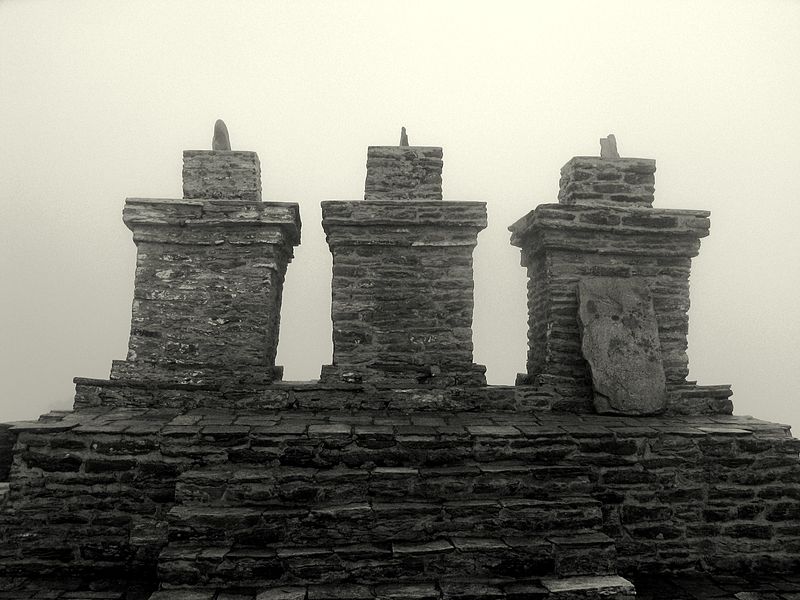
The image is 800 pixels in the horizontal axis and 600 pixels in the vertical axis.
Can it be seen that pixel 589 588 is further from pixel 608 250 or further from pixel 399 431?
pixel 608 250

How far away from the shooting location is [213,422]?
4.55 meters

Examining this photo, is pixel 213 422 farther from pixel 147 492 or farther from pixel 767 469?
pixel 767 469

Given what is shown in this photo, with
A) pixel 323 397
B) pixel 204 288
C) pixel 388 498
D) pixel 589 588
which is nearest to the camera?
pixel 589 588

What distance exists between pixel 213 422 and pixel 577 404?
3.56 meters

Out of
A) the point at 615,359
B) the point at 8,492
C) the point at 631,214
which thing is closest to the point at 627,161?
the point at 631,214

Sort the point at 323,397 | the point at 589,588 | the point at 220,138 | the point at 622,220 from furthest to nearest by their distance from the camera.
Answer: the point at 220,138 < the point at 622,220 < the point at 323,397 < the point at 589,588

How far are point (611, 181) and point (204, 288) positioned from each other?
4563 mm

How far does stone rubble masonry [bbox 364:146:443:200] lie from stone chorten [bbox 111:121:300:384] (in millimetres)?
977

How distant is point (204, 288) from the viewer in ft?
17.8

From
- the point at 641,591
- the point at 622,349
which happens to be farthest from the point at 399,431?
the point at 622,349

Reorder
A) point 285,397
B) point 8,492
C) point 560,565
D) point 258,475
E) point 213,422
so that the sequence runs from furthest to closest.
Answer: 1. point 285,397
2. point 213,422
3. point 8,492
4. point 258,475
5. point 560,565

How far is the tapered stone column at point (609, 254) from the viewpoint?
18.1ft

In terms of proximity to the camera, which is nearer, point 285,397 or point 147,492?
point 147,492

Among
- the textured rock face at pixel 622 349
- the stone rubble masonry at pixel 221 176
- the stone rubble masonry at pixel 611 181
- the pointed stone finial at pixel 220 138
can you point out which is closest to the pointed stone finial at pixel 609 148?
the stone rubble masonry at pixel 611 181
